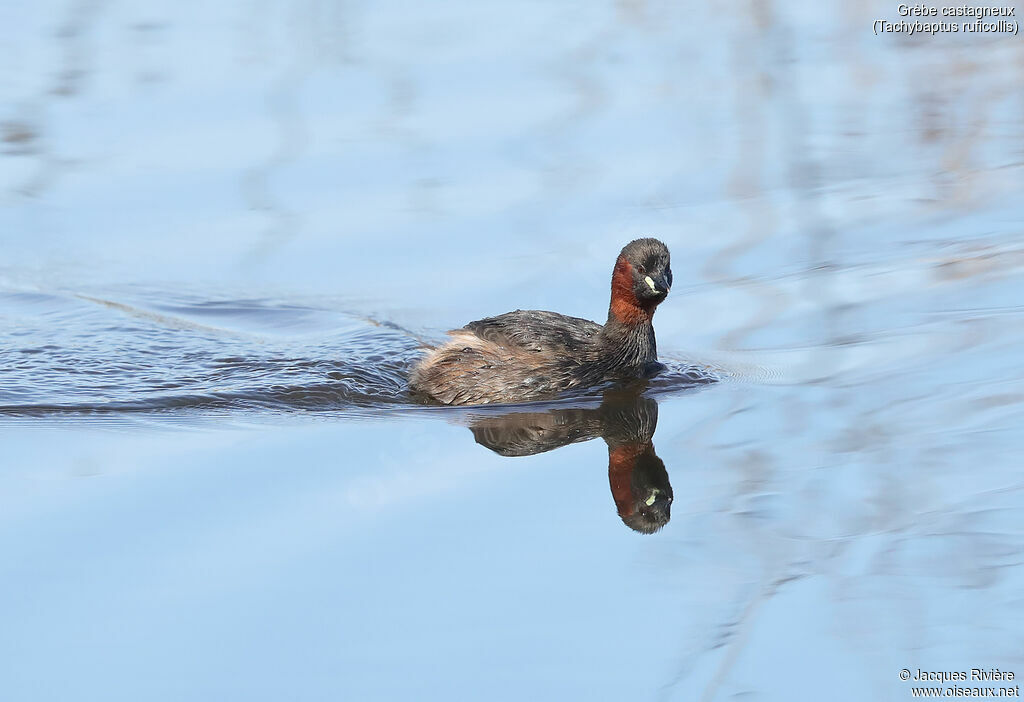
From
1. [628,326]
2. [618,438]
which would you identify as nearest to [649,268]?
[628,326]

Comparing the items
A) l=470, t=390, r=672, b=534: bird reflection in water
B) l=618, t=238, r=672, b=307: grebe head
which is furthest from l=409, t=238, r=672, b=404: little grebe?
l=470, t=390, r=672, b=534: bird reflection in water

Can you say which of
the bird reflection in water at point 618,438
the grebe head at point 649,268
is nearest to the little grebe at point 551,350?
the grebe head at point 649,268

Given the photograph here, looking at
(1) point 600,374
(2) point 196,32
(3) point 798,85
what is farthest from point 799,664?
(2) point 196,32

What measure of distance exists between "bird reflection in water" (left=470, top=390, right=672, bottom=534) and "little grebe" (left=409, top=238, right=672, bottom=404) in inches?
10.3

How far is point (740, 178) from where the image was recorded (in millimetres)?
11234

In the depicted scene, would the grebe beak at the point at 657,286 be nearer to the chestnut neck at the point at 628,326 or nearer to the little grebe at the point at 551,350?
the little grebe at the point at 551,350

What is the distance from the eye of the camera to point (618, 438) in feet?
24.4

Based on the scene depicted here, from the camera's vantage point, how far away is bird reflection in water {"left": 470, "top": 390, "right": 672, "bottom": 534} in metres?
6.26

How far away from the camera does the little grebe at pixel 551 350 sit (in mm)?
Result: 8359

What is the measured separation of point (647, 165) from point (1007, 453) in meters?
5.42

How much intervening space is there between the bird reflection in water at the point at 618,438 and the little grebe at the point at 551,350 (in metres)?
0.26

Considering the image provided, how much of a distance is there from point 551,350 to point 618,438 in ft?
3.80

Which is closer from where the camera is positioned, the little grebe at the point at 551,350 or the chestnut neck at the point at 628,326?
the little grebe at the point at 551,350

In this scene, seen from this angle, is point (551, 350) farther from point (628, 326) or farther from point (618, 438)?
point (618, 438)
